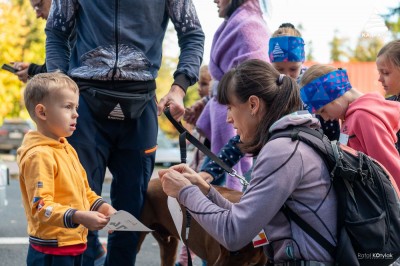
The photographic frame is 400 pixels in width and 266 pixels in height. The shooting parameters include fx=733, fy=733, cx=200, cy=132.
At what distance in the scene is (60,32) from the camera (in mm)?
3885

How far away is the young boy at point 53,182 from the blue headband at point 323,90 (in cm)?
124

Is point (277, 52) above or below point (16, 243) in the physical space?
above

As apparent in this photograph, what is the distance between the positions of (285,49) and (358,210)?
2003mm

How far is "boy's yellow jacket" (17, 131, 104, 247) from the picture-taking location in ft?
10.1

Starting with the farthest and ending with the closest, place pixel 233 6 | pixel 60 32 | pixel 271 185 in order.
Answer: pixel 233 6 < pixel 60 32 < pixel 271 185

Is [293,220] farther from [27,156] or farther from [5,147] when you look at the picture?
[5,147]

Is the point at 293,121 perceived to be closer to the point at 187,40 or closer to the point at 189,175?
the point at 189,175

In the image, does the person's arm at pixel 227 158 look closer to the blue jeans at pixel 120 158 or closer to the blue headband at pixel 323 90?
the blue jeans at pixel 120 158

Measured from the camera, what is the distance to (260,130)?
303cm

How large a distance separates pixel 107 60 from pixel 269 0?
5.59 feet

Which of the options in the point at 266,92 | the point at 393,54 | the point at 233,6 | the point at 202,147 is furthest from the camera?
the point at 233,6

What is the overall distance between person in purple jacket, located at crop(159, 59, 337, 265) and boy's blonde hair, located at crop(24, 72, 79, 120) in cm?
65

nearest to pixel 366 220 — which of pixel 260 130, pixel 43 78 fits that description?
pixel 260 130

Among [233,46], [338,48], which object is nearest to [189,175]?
[233,46]
